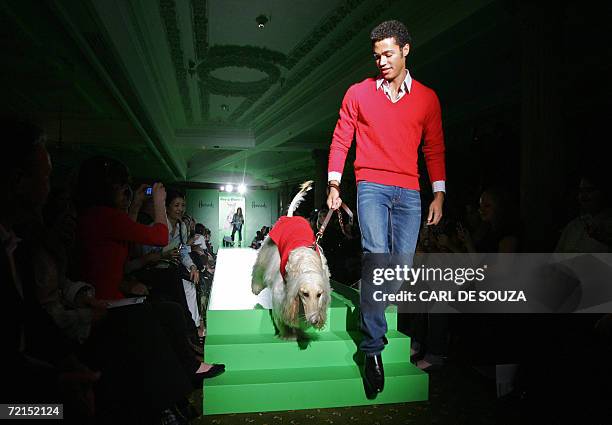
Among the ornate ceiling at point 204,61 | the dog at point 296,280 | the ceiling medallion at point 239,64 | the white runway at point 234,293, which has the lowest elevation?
the white runway at point 234,293

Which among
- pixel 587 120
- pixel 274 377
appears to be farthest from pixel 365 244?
pixel 587 120

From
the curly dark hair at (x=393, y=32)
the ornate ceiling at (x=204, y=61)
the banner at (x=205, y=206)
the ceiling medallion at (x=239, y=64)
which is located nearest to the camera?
the curly dark hair at (x=393, y=32)

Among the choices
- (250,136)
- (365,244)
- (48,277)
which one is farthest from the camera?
(250,136)

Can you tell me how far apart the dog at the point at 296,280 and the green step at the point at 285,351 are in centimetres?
11

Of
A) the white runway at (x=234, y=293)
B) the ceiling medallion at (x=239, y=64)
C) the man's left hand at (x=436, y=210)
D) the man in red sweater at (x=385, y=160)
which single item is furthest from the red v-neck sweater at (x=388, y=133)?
the ceiling medallion at (x=239, y=64)

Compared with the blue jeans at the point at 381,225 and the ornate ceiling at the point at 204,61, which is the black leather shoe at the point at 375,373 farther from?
the ornate ceiling at the point at 204,61

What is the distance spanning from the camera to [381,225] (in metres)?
2.23

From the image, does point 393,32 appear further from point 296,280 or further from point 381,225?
point 296,280

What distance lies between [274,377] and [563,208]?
3002mm

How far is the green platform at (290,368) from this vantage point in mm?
2316

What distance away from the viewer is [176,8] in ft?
17.5

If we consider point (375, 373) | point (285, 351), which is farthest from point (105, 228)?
point (375, 373)

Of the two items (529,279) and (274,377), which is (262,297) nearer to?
(274,377)

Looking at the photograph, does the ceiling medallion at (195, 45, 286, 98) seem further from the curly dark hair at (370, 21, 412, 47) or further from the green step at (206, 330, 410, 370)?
the green step at (206, 330, 410, 370)
